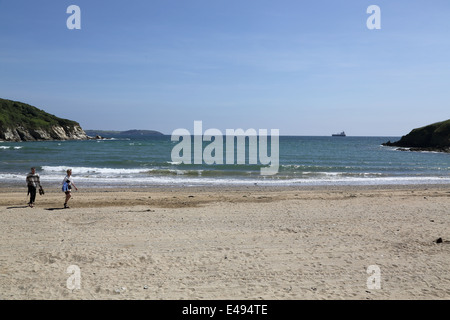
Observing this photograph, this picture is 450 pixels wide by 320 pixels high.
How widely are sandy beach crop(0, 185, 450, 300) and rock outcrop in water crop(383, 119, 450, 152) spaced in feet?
207

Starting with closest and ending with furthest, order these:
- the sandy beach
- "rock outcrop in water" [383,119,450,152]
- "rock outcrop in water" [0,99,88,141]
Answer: the sandy beach, "rock outcrop in water" [383,119,450,152], "rock outcrop in water" [0,99,88,141]

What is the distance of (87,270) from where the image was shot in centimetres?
765

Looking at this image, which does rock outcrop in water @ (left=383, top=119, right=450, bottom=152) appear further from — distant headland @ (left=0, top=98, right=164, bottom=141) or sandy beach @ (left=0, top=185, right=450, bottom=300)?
distant headland @ (left=0, top=98, right=164, bottom=141)

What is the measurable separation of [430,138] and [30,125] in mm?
99040

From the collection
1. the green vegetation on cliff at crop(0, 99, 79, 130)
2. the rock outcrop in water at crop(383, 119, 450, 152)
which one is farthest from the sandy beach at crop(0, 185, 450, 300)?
the green vegetation on cliff at crop(0, 99, 79, 130)

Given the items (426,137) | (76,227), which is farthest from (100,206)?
(426,137)

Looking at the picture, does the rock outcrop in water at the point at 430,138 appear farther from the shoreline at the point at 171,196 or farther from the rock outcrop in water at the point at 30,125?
the rock outcrop in water at the point at 30,125

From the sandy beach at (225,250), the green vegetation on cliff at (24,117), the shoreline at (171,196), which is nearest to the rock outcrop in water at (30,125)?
the green vegetation on cliff at (24,117)

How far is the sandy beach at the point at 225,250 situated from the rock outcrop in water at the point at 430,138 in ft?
207

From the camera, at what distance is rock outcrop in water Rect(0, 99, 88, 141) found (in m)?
98.0

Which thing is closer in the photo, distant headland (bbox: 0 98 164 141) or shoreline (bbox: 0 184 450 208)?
shoreline (bbox: 0 184 450 208)

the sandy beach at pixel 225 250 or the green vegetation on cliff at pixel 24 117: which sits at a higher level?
the green vegetation on cliff at pixel 24 117

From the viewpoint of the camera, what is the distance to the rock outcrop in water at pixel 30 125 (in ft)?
321
